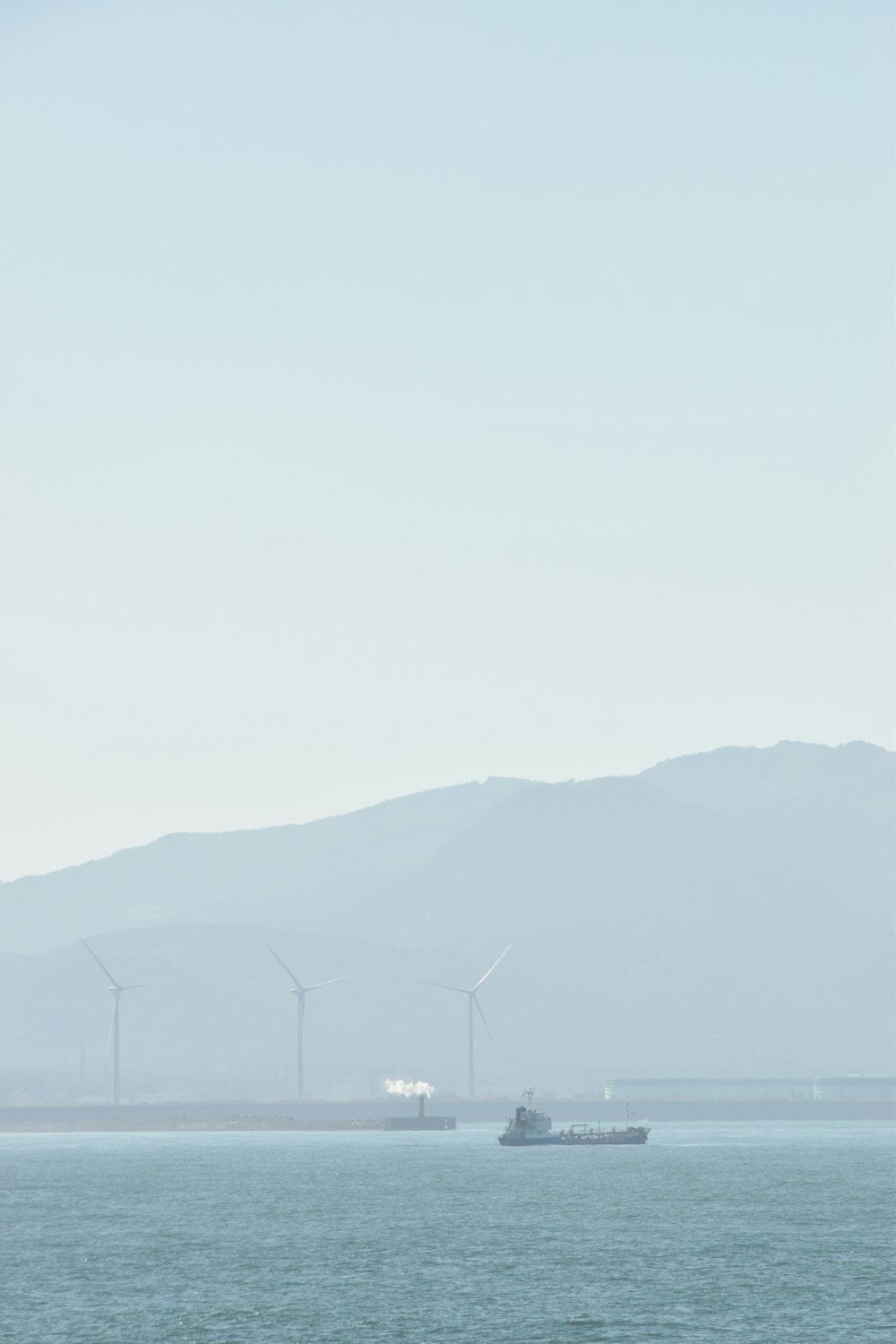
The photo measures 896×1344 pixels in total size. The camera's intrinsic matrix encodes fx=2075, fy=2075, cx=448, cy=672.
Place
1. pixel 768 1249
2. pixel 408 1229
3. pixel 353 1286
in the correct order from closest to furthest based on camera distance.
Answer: pixel 353 1286 → pixel 768 1249 → pixel 408 1229

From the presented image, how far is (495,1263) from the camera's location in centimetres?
16612

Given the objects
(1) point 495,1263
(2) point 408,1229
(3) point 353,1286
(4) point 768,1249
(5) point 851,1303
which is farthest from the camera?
(2) point 408,1229

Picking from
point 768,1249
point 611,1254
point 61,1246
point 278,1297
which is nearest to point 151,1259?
point 61,1246

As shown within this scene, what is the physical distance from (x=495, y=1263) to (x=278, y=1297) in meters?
25.9

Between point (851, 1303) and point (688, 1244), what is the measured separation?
39.8m

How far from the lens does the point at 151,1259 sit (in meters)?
Result: 169


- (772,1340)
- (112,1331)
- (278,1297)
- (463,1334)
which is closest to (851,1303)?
(772,1340)

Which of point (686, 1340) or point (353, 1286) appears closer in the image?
point (686, 1340)

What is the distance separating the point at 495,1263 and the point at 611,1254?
41.6ft

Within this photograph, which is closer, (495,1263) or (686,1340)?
(686,1340)

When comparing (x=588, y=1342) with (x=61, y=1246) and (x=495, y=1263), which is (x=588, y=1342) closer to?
(x=495, y=1263)

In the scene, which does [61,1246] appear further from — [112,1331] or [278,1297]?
[112,1331]

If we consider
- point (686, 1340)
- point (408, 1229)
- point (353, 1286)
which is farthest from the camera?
point (408, 1229)

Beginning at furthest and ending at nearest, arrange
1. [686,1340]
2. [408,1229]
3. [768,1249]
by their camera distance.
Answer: [408,1229]
[768,1249]
[686,1340]
